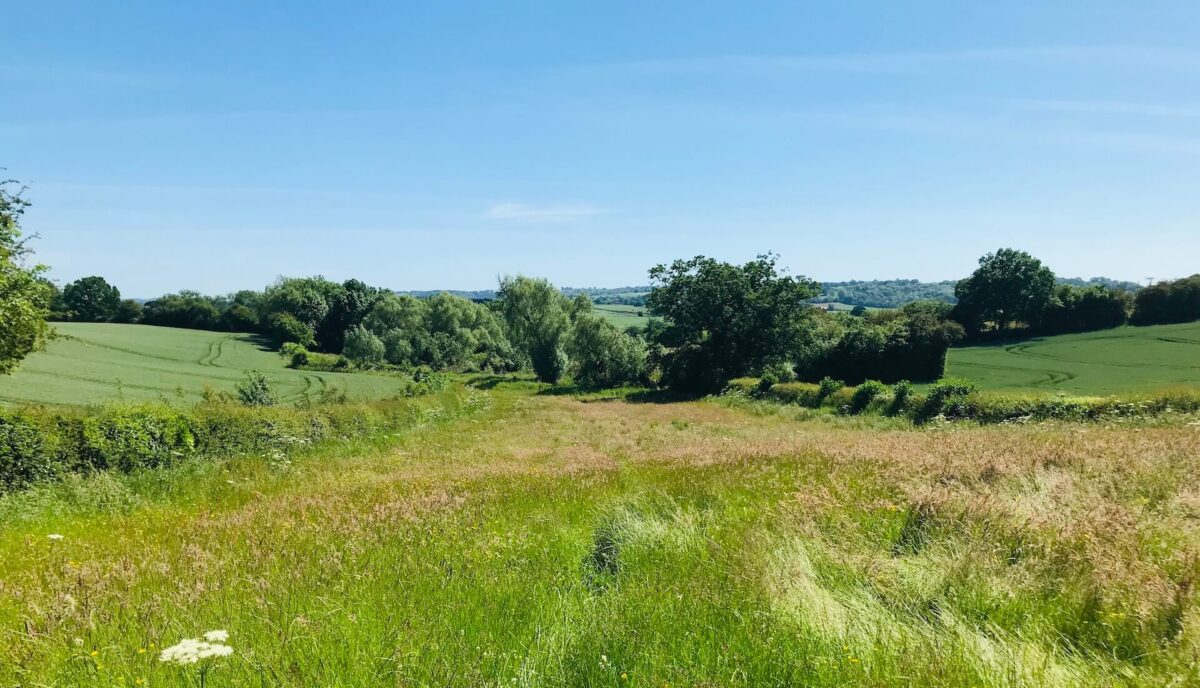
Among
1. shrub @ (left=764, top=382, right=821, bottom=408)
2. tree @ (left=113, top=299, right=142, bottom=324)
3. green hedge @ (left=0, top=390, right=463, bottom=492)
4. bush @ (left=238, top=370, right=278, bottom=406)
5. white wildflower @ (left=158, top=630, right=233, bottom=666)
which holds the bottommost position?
shrub @ (left=764, top=382, right=821, bottom=408)

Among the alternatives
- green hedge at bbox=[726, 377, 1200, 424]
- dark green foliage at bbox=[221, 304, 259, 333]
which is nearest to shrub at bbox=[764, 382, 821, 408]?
green hedge at bbox=[726, 377, 1200, 424]

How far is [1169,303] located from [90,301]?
513 feet

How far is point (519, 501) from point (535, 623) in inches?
154

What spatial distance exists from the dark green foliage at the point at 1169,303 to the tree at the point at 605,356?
2330 inches

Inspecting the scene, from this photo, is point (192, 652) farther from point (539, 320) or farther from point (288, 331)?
point (288, 331)

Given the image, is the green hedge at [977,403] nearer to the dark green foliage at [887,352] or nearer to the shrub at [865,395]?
the shrub at [865,395]

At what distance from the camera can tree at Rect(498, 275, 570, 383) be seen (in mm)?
68938

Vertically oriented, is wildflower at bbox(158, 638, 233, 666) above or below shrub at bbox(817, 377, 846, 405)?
above

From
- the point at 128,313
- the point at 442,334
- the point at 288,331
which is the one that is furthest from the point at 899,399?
the point at 128,313

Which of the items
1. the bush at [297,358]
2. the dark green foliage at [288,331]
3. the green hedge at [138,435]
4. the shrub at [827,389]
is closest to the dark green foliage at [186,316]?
the dark green foliage at [288,331]

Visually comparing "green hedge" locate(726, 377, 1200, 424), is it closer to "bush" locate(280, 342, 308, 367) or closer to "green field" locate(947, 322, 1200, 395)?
"green field" locate(947, 322, 1200, 395)

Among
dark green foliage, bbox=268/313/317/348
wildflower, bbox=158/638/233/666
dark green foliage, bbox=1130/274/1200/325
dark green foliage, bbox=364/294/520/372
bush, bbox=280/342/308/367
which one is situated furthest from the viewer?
dark green foliage, bbox=268/313/317/348

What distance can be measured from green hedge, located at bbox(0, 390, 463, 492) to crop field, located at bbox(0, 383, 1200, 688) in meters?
5.88

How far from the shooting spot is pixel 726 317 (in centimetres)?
5366
